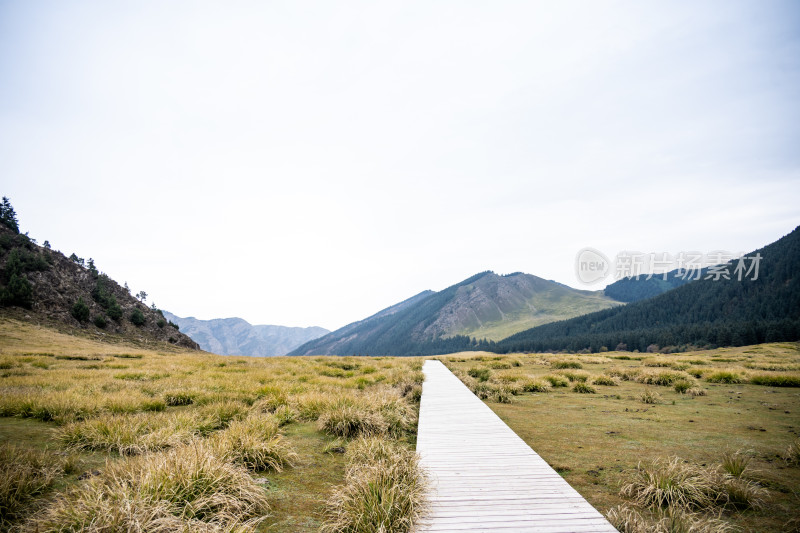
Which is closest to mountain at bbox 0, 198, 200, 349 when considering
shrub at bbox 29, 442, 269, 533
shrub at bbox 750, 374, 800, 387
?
shrub at bbox 29, 442, 269, 533

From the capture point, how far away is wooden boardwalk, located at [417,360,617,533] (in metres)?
4.70

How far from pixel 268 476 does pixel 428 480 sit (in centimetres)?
323

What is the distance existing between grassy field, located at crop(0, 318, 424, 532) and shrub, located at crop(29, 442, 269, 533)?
0.02 meters

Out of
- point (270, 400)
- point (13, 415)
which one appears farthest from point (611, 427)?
point (13, 415)

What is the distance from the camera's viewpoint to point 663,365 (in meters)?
25.0

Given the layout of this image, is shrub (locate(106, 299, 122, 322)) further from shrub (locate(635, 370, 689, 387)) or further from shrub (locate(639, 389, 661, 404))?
shrub (locate(635, 370, 689, 387))

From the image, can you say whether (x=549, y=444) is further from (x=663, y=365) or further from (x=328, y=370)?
(x=663, y=365)

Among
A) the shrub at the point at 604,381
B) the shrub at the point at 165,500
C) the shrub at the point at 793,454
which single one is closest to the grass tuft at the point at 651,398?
the shrub at the point at 604,381

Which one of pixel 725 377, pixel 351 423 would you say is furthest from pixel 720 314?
pixel 351 423

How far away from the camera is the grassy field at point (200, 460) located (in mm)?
4477

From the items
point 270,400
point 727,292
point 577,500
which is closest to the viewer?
point 577,500

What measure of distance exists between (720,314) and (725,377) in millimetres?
199973

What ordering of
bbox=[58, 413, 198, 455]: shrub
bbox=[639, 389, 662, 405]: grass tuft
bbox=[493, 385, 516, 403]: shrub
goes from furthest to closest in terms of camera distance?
bbox=[493, 385, 516, 403]: shrub < bbox=[639, 389, 662, 405]: grass tuft < bbox=[58, 413, 198, 455]: shrub

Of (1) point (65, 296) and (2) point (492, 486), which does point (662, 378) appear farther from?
(1) point (65, 296)
